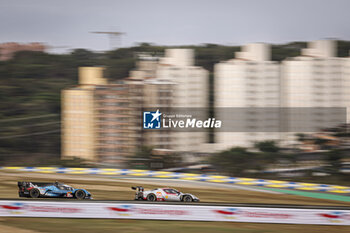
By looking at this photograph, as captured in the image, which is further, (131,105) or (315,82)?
(315,82)

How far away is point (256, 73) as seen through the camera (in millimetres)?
10625

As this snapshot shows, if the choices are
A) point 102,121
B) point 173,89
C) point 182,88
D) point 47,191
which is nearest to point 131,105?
point 102,121

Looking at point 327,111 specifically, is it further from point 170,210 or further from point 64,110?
point 64,110

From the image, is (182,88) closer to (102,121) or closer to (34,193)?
(102,121)

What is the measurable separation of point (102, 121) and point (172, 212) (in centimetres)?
411

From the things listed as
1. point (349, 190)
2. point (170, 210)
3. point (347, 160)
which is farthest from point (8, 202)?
point (347, 160)

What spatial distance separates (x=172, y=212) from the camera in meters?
6.80

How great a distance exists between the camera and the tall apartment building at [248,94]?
9.64 m

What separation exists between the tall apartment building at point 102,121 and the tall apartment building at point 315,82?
470 centimetres

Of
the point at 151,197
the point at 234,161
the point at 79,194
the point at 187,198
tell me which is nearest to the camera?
the point at 79,194

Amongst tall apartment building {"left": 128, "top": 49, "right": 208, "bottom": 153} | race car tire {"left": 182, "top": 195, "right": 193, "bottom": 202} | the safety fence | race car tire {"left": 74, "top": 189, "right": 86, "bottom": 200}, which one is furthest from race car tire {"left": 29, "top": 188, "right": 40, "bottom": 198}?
race car tire {"left": 182, "top": 195, "right": 193, "bottom": 202}

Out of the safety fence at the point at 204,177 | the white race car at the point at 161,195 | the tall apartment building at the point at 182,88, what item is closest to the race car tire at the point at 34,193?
the safety fence at the point at 204,177

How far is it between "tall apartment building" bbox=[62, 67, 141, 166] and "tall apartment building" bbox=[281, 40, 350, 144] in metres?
4.70

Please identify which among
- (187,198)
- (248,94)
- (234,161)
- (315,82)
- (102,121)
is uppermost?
(315,82)
